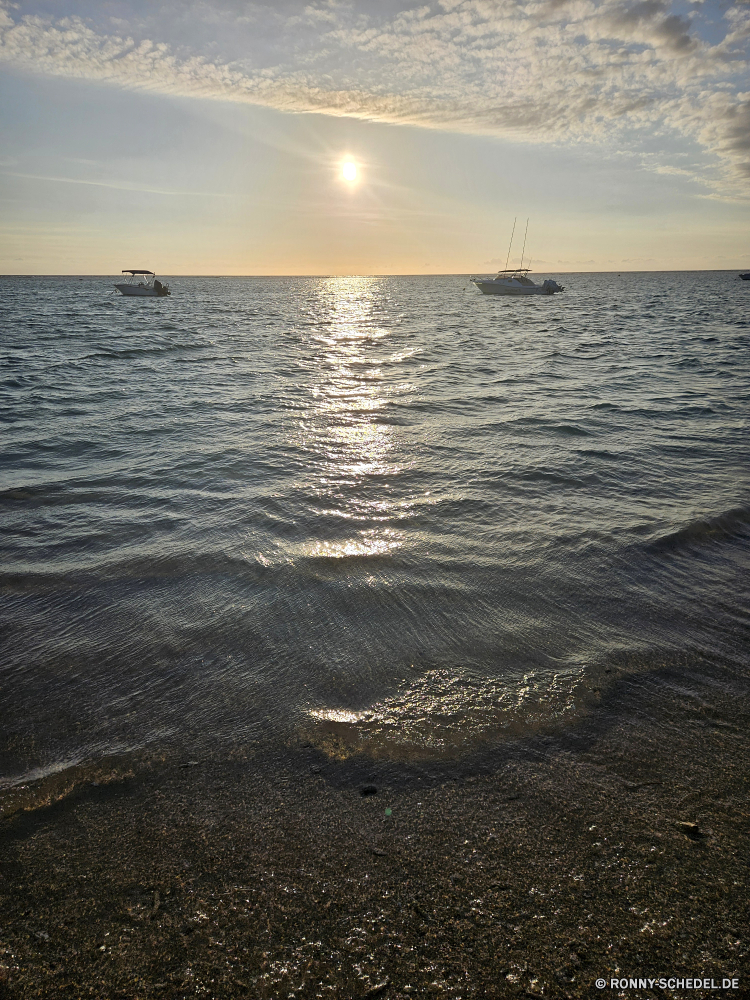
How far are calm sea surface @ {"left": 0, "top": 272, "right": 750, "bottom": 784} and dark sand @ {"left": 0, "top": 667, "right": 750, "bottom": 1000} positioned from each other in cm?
30

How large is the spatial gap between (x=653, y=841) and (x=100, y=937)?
2442 mm

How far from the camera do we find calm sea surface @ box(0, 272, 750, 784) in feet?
11.5

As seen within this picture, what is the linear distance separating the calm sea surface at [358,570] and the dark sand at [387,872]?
0.98 ft

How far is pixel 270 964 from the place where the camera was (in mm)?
2029

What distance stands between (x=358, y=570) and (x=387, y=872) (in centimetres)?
A: 312

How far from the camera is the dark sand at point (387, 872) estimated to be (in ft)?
6.59

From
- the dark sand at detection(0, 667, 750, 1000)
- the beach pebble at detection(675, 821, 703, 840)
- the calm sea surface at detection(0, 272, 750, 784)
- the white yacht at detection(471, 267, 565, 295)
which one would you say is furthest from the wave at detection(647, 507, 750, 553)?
the white yacht at detection(471, 267, 565, 295)

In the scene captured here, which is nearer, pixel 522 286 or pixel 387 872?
pixel 387 872

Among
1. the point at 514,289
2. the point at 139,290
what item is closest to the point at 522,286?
the point at 514,289

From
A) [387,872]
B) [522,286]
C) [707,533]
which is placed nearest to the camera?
[387,872]

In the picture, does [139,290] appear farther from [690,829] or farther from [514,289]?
[690,829]

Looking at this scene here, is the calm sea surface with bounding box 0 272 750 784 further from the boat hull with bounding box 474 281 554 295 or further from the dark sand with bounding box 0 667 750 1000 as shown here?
the boat hull with bounding box 474 281 554 295

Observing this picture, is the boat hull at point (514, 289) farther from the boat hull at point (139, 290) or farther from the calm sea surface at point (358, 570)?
the calm sea surface at point (358, 570)

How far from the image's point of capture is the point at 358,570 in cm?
535
